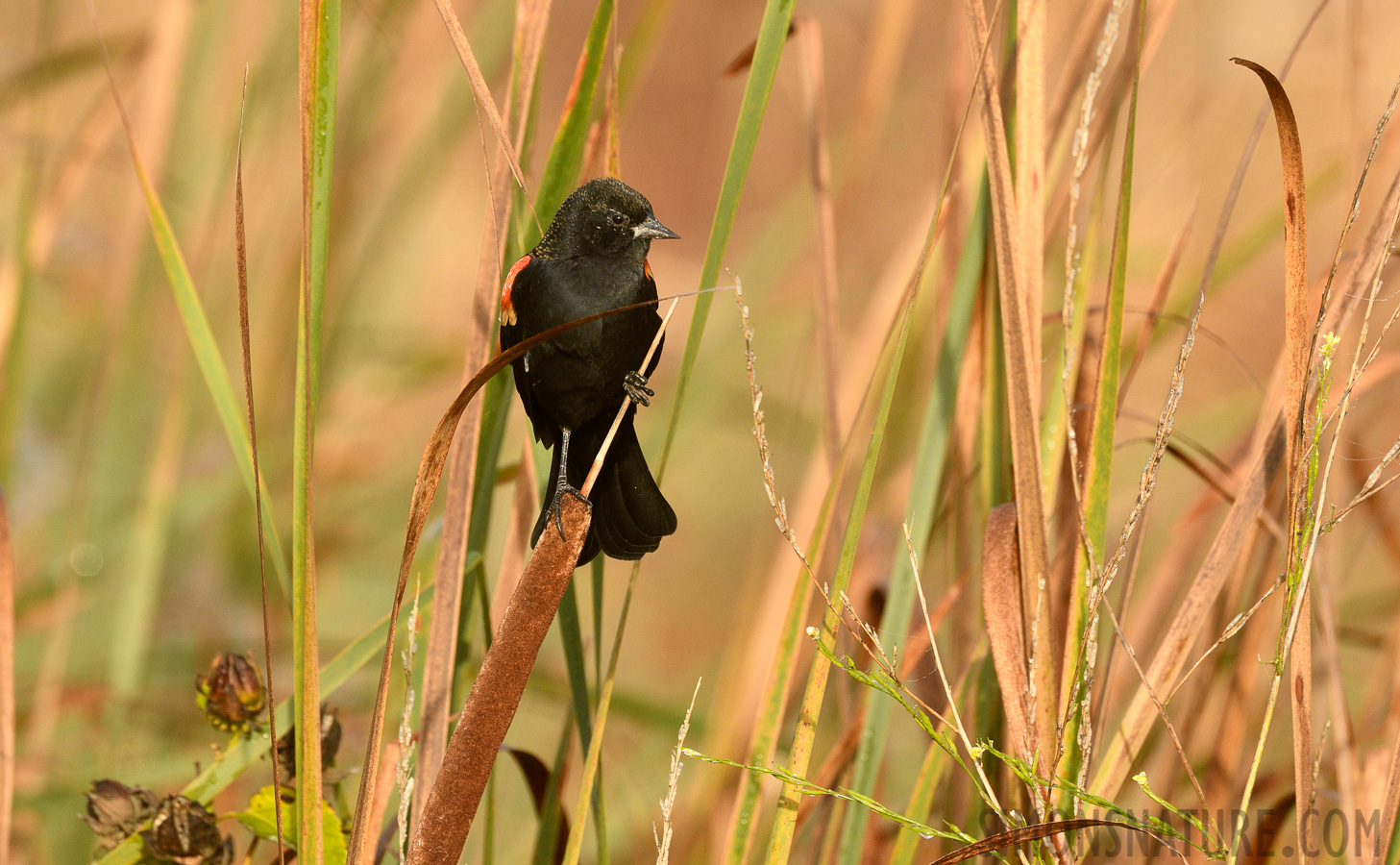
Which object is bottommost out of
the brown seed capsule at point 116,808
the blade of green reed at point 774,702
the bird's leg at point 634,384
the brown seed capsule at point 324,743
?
the brown seed capsule at point 116,808

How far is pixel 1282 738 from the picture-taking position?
288 centimetres

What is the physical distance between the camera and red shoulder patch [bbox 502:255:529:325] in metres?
1.09

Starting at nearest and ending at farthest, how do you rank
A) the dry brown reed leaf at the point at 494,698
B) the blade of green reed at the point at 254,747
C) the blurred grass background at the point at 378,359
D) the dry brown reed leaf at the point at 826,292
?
1. the dry brown reed leaf at the point at 494,698
2. the blade of green reed at the point at 254,747
3. the dry brown reed leaf at the point at 826,292
4. the blurred grass background at the point at 378,359

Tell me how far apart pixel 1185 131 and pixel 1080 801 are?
183cm

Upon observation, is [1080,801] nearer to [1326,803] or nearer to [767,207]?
[1326,803]

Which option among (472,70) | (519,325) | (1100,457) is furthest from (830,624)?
(472,70)

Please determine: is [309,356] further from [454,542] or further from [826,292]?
[826,292]

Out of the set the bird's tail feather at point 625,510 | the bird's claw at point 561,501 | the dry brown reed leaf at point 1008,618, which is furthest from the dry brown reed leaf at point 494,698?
the dry brown reed leaf at point 1008,618

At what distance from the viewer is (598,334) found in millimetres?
1021

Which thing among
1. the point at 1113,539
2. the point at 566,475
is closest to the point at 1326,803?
the point at 1113,539

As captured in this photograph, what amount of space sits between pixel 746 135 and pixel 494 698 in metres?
0.61

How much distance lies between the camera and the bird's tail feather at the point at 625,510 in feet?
3.43

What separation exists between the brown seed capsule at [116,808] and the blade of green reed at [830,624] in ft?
2.69

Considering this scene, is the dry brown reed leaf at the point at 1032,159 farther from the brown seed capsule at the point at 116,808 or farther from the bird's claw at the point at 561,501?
the brown seed capsule at the point at 116,808
